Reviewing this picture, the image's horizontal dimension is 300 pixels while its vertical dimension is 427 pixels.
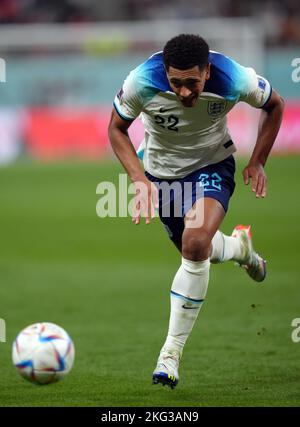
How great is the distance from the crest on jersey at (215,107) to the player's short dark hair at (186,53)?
0.41 metres

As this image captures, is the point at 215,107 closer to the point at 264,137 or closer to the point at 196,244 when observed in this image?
the point at 264,137

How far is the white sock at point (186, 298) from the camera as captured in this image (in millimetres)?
6070

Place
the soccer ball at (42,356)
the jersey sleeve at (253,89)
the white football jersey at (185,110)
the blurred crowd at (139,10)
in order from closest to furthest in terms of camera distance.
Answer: the soccer ball at (42,356)
the white football jersey at (185,110)
the jersey sleeve at (253,89)
the blurred crowd at (139,10)

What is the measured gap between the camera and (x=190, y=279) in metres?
6.08

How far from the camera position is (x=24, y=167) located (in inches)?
883

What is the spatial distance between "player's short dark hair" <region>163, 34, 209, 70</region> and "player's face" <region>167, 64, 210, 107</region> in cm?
3

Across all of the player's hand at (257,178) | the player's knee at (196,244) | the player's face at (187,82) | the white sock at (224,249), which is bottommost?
the white sock at (224,249)

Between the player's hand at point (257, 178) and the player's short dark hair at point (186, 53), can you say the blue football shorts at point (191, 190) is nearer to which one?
the player's hand at point (257, 178)

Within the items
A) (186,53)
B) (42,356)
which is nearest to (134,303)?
(42,356)

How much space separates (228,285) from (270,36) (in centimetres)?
1596

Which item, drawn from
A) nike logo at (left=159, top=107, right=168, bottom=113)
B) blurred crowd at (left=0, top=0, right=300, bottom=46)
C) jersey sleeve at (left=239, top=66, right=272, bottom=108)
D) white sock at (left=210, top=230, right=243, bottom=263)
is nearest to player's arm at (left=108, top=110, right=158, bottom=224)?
nike logo at (left=159, top=107, right=168, bottom=113)

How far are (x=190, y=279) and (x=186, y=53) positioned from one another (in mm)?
1447

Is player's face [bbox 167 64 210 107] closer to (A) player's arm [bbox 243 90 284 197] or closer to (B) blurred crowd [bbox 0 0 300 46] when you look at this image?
(A) player's arm [bbox 243 90 284 197]

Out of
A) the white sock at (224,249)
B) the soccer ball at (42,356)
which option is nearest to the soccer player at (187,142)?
the white sock at (224,249)
